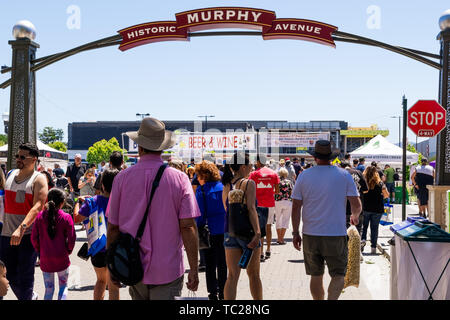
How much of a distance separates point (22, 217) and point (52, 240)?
426 mm

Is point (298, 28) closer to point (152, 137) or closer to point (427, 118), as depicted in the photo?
point (427, 118)

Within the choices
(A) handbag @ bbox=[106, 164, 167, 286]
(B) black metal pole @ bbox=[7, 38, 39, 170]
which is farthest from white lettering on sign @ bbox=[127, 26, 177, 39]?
(A) handbag @ bbox=[106, 164, 167, 286]

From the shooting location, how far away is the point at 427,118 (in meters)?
10.8

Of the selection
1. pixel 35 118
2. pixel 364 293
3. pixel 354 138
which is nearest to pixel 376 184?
pixel 364 293

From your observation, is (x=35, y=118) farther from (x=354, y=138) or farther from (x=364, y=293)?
(x=354, y=138)

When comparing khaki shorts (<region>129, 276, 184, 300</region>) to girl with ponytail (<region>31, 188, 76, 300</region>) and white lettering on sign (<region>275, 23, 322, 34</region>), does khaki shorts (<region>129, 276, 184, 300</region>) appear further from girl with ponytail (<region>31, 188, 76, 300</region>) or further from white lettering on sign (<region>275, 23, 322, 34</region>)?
white lettering on sign (<region>275, 23, 322, 34</region>)

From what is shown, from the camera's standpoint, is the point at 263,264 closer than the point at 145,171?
No

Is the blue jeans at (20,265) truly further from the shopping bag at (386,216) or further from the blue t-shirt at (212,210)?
the shopping bag at (386,216)

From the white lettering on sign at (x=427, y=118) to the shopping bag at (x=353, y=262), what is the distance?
17.1ft

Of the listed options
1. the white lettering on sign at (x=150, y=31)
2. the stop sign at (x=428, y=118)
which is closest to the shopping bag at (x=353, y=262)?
the stop sign at (x=428, y=118)

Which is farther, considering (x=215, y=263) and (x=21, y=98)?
(x=21, y=98)

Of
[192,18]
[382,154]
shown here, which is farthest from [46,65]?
[382,154]

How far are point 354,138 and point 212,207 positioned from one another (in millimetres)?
96335

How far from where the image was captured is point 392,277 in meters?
5.80
